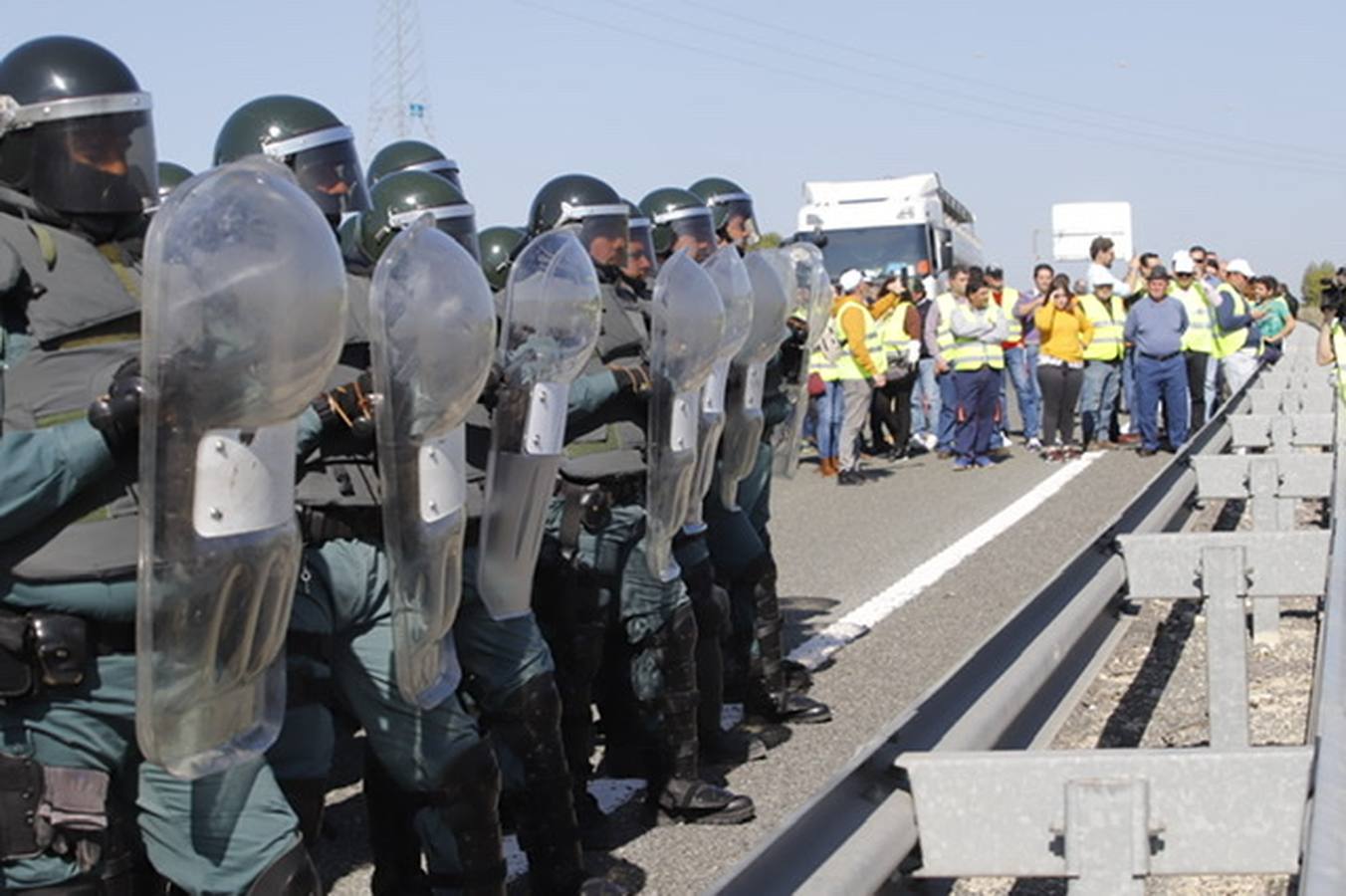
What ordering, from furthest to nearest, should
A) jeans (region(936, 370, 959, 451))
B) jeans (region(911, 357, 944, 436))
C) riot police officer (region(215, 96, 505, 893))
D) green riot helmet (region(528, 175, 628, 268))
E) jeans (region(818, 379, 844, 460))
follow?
jeans (region(911, 357, 944, 436)) < jeans (region(936, 370, 959, 451)) < jeans (region(818, 379, 844, 460)) < green riot helmet (region(528, 175, 628, 268)) < riot police officer (region(215, 96, 505, 893))

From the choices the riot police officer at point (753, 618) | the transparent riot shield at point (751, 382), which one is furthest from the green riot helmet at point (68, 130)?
the riot police officer at point (753, 618)

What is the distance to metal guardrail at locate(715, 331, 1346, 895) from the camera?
2.65m

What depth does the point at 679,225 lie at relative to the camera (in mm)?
7688

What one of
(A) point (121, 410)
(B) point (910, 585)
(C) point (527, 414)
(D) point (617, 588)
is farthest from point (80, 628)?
(B) point (910, 585)

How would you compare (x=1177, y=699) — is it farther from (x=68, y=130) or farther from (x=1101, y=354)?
(x=1101, y=354)

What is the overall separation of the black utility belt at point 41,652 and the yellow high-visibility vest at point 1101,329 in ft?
53.4

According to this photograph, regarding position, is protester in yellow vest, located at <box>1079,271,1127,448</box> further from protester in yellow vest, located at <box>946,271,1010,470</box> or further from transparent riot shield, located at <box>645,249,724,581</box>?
transparent riot shield, located at <box>645,249,724,581</box>

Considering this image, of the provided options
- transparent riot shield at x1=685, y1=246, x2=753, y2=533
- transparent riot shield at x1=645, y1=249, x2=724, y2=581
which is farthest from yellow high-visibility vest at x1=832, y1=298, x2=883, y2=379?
transparent riot shield at x1=645, y1=249, x2=724, y2=581

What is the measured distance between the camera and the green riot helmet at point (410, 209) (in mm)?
5227

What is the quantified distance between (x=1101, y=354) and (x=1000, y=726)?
51.4 ft

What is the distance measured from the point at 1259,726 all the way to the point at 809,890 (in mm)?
4671

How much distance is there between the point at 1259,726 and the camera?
683 cm

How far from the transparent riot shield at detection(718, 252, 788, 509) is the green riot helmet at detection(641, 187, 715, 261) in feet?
1.49

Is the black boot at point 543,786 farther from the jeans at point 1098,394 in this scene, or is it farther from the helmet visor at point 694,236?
the jeans at point 1098,394
